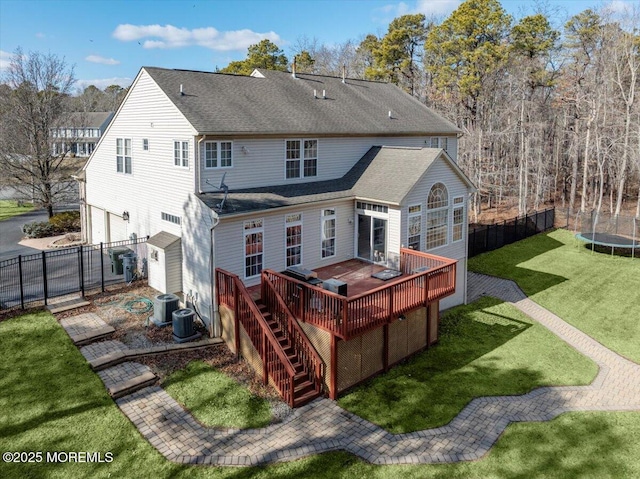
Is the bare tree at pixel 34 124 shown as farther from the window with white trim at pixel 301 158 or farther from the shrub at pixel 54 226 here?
the window with white trim at pixel 301 158

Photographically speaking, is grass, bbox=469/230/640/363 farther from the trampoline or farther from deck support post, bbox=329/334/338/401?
deck support post, bbox=329/334/338/401

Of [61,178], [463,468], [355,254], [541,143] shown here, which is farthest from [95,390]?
[541,143]

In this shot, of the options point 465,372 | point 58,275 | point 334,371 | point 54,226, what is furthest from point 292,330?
point 54,226

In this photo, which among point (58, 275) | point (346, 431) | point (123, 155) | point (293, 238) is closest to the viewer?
point (346, 431)

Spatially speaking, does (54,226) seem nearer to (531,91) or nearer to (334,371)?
(334,371)

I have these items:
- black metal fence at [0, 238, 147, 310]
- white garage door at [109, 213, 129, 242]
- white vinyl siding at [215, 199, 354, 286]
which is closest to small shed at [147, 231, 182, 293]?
white vinyl siding at [215, 199, 354, 286]

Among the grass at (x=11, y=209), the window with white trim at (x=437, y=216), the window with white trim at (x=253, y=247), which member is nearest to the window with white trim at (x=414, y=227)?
the window with white trim at (x=437, y=216)
